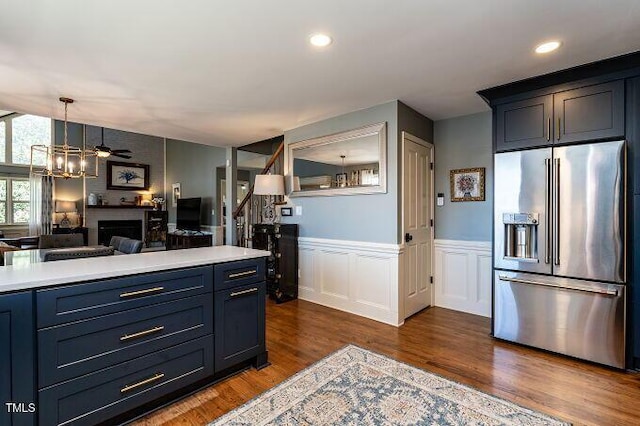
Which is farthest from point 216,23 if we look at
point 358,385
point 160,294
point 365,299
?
point 365,299

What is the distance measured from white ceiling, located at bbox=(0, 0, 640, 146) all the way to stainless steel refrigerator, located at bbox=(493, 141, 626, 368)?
0.82m

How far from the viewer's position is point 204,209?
7898 millimetres

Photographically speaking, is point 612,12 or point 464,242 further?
point 464,242

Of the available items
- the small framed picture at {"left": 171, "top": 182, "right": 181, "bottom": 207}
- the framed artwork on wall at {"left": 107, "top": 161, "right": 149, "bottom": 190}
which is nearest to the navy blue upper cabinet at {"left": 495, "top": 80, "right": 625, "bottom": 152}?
the small framed picture at {"left": 171, "top": 182, "right": 181, "bottom": 207}

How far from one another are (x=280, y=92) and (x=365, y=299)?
243cm

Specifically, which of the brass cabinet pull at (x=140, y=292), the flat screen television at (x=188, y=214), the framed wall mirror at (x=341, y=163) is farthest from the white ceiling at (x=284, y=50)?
the flat screen television at (x=188, y=214)

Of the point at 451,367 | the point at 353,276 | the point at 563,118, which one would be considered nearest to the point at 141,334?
the point at 451,367

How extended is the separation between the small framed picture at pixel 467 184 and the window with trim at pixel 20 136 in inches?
388

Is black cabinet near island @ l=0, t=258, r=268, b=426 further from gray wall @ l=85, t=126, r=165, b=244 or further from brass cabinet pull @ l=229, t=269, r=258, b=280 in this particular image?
gray wall @ l=85, t=126, r=165, b=244

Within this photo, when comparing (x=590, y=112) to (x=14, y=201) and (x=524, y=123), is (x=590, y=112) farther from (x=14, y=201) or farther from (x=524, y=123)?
(x=14, y=201)

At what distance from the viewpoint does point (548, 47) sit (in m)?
2.29

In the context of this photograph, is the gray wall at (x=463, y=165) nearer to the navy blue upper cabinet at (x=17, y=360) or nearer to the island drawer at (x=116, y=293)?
the island drawer at (x=116, y=293)

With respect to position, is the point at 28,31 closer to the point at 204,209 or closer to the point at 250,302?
the point at 250,302

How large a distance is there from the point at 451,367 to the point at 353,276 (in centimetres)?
152
